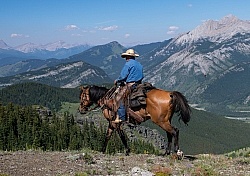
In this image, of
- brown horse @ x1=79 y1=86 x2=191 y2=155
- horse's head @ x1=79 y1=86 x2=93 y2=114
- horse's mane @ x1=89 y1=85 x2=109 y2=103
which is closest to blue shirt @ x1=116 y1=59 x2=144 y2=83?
Answer: brown horse @ x1=79 y1=86 x2=191 y2=155

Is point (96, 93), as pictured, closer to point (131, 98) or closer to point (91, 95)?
point (91, 95)

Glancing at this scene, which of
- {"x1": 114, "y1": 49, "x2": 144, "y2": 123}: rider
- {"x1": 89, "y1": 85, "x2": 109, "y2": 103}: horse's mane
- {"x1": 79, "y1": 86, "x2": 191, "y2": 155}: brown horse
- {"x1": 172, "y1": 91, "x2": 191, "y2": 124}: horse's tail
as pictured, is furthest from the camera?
{"x1": 89, "y1": 85, "x2": 109, "y2": 103}: horse's mane

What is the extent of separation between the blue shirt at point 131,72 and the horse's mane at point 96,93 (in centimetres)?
196

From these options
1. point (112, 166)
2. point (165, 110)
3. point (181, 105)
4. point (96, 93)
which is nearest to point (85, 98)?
point (96, 93)

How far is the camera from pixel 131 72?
66.4 ft

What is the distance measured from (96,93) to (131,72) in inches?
122

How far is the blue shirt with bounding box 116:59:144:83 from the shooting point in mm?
20109

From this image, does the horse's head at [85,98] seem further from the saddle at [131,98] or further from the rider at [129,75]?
the rider at [129,75]

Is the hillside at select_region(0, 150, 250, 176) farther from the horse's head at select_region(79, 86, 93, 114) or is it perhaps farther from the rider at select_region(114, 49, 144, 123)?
the horse's head at select_region(79, 86, 93, 114)

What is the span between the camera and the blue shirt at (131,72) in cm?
2011

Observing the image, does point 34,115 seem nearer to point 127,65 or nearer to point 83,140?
point 83,140

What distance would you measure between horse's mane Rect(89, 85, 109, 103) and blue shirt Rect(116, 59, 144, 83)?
77.0 inches

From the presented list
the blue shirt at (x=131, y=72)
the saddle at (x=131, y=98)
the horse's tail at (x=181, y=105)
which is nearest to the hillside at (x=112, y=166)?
the horse's tail at (x=181, y=105)

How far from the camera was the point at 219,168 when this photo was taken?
55.4 ft
